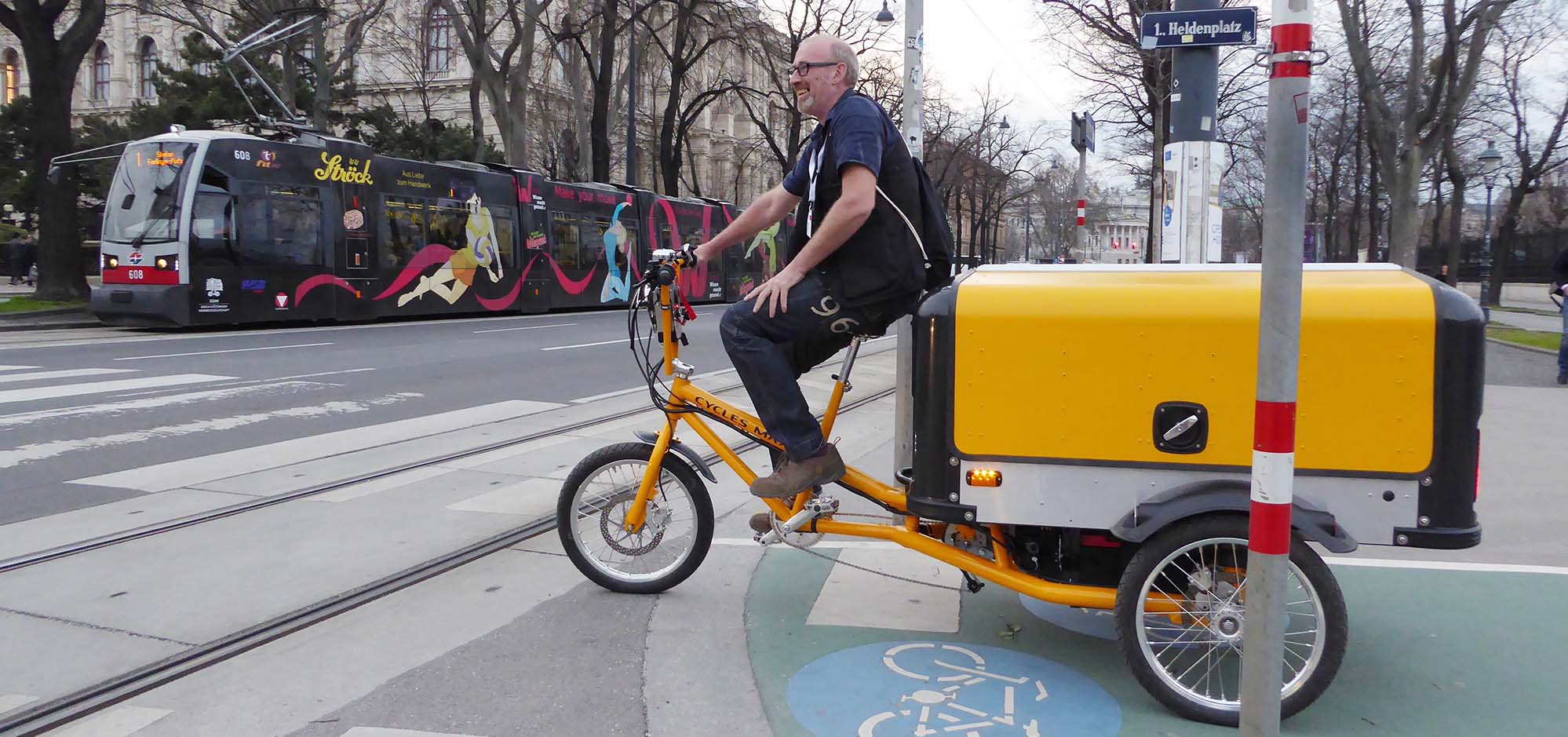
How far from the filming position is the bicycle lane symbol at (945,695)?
3.11 m

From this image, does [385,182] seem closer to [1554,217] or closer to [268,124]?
[268,124]

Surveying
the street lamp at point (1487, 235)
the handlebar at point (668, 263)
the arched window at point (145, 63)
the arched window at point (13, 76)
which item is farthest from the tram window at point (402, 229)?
the arched window at point (13, 76)

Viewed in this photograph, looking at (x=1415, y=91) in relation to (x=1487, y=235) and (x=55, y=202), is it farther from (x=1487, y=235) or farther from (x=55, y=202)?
(x=55, y=202)

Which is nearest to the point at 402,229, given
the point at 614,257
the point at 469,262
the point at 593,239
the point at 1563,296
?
the point at 469,262

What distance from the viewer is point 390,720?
3.11m

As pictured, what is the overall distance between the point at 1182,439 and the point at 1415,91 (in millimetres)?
23458

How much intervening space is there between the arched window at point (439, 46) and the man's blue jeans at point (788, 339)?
36.7 metres

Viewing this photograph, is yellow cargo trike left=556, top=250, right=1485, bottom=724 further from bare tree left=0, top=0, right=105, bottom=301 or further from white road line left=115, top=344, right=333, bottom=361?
bare tree left=0, top=0, right=105, bottom=301

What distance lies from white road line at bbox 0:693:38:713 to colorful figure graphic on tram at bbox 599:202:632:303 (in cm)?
2329

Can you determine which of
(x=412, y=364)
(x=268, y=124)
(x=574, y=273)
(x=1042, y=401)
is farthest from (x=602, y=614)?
(x=574, y=273)

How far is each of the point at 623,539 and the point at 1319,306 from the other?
2.62 metres

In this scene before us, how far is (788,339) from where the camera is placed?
3.72 metres

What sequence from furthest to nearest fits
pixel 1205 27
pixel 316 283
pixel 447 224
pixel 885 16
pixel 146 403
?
pixel 885 16
pixel 447 224
pixel 316 283
pixel 146 403
pixel 1205 27

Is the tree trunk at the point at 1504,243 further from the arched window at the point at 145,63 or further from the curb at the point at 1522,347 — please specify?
the arched window at the point at 145,63
